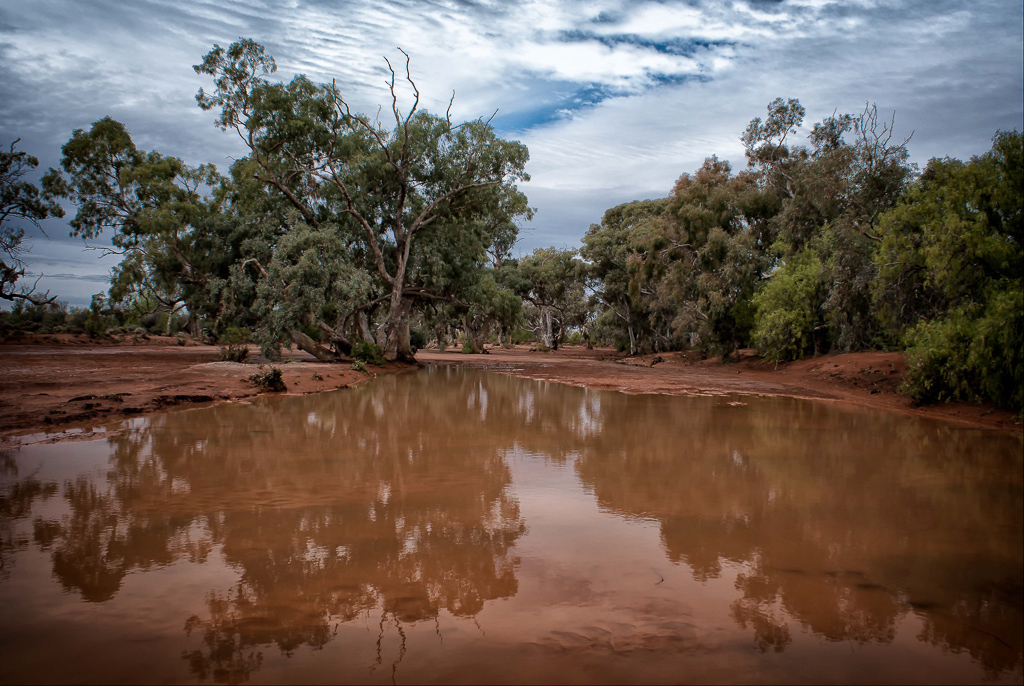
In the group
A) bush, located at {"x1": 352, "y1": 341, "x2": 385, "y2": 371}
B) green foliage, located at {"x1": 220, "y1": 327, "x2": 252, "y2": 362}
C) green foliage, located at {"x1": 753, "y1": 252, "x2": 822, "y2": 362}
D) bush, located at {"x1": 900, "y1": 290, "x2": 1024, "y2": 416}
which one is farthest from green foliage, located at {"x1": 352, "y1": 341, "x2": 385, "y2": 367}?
bush, located at {"x1": 900, "y1": 290, "x2": 1024, "y2": 416}

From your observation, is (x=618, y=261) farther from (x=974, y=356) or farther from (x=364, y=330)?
(x=974, y=356)

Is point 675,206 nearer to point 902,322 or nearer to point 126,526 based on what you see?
point 902,322

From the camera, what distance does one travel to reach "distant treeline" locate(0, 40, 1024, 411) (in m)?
20.2

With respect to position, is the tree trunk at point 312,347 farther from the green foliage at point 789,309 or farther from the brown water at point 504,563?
the green foliage at point 789,309

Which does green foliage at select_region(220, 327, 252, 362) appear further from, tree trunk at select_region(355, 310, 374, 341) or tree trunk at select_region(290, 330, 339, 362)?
tree trunk at select_region(355, 310, 374, 341)

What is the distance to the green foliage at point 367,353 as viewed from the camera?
81.5 feet

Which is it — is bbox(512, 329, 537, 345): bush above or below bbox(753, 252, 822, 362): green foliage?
below

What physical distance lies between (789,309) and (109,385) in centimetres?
2489

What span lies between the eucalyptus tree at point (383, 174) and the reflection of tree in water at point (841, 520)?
17.9 meters

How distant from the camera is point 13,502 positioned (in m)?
5.43

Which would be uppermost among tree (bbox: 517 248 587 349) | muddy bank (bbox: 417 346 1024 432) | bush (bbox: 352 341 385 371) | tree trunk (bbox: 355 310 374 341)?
tree (bbox: 517 248 587 349)

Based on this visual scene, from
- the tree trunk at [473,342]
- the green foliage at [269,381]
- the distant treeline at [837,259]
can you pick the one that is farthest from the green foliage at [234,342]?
the tree trunk at [473,342]

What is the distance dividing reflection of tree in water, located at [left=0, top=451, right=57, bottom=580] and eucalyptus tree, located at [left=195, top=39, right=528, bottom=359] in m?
17.5

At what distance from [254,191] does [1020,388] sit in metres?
26.0
